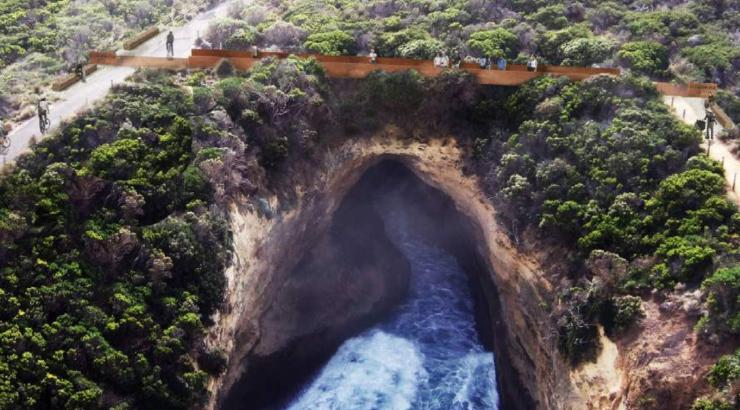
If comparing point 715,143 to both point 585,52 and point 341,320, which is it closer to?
point 585,52

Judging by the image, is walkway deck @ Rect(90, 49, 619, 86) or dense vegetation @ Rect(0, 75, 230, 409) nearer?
dense vegetation @ Rect(0, 75, 230, 409)

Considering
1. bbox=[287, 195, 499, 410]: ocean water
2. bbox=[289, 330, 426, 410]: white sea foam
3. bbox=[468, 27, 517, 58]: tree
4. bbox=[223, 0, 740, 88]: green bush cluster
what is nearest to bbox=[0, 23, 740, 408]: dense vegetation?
bbox=[468, 27, 517, 58]: tree

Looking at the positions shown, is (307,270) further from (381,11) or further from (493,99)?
(381,11)

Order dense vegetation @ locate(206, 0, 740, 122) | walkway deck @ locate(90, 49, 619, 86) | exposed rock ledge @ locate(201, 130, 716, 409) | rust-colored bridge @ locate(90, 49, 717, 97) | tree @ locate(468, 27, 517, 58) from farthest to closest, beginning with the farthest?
tree @ locate(468, 27, 517, 58), dense vegetation @ locate(206, 0, 740, 122), walkway deck @ locate(90, 49, 619, 86), rust-colored bridge @ locate(90, 49, 717, 97), exposed rock ledge @ locate(201, 130, 716, 409)

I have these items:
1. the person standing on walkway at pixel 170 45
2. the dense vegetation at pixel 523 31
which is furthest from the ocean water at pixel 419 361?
the person standing on walkway at pixel 170 45

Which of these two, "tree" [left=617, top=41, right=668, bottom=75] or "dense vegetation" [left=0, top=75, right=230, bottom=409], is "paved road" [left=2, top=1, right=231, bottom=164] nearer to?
"dense vegetation" [left=0, top=75, right=230, bottom=409]

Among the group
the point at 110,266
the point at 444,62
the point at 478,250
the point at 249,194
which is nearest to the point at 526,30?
the point at 444,62

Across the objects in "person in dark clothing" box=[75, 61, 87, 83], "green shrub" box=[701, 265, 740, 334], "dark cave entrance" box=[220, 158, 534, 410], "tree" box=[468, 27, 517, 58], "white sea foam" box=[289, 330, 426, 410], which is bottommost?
"white sea foam" box=[289, 330, 426, 410]

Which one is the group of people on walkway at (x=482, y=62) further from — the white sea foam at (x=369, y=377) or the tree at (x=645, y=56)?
the white sea foam at (x=369, y=377)
